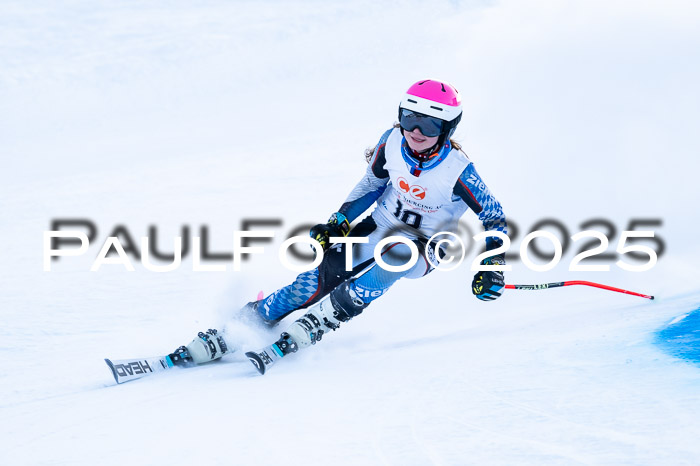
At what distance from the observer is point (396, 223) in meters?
4.47

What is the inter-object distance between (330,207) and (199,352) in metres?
2.89

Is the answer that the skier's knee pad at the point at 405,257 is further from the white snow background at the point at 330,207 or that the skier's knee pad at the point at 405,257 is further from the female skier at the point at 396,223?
the white snow background at the point at 330,207

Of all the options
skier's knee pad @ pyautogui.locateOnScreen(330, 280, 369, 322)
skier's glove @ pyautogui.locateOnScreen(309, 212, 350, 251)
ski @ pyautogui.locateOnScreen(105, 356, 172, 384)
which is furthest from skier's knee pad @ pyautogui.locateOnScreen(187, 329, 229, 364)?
skier's glove @ pyautogui.locateOnScreen(309, 212, 350, 251)

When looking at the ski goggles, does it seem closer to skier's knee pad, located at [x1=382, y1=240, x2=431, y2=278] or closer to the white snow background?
skier's knee pad, located at [x1=382, y1=240, x2=431, y2=278]

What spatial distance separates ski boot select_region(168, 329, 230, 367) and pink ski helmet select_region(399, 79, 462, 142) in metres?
1.54

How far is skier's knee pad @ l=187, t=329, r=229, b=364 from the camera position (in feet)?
13.1

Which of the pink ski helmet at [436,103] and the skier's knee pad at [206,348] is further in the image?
the skier's knee pad at [206,348]

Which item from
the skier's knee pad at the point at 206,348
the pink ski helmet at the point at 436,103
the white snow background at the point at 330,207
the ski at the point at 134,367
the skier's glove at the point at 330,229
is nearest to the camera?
the white snow background at the point at 330,207

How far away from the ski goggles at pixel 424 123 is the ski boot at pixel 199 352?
1.50 metres

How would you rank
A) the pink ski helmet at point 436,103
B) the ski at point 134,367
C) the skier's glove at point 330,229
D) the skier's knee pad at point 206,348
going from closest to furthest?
the ski at point 134,367
the pink ski helmet at point 436,103
the skier's knee pad at point 206,348
the skier's glove at point 330,229

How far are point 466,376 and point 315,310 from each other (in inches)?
37.4

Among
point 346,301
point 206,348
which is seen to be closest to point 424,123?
point 346,301

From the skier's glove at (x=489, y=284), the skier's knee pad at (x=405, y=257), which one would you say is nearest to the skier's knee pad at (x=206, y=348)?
the skier's knee pad at (x=405, y=257)

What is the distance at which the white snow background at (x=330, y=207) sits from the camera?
296 centimetres
